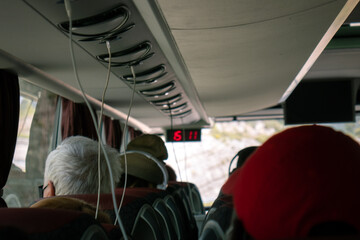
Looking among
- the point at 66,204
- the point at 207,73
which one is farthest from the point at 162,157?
the point at 66,204

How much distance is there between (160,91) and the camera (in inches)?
196

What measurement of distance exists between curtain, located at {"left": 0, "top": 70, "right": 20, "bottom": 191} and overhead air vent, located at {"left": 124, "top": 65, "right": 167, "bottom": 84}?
97cm

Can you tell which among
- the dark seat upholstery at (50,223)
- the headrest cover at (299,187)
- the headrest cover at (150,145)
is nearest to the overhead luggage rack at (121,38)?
the headrest cover at (150,145)

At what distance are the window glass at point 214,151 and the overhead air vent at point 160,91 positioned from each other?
4383 millimetres

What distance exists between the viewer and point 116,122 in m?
7.51

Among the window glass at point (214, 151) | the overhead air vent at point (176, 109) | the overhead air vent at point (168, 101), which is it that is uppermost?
the overhead air vent at point (168, 101)

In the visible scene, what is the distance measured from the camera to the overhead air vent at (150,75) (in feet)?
13.0

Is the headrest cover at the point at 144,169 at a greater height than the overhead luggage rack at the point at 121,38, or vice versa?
the overhead luggage rack at the point at 121,38

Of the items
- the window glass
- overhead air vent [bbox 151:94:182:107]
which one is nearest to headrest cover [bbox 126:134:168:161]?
overhead air vent [bbox 151:94:182:107]

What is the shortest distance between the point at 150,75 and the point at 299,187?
3.40 metres

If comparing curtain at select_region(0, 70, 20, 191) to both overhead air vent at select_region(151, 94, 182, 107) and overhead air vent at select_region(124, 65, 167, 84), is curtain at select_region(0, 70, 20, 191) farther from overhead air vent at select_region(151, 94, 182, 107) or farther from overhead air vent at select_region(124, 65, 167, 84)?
overhead air vent at select_region(151, 94, 182, 107)

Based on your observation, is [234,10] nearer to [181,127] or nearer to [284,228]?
[284,228]

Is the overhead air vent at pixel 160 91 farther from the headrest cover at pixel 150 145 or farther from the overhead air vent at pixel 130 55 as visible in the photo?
the overhead air vent at pixel 130 55

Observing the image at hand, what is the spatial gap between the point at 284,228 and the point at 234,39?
8.87 feet
